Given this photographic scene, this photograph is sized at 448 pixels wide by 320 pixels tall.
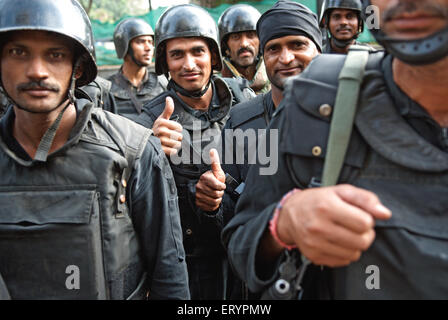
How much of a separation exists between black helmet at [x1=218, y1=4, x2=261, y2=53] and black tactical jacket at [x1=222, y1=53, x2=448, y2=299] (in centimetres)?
418

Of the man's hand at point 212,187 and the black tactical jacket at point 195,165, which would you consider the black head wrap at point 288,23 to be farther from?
the man's hand at point 212,187

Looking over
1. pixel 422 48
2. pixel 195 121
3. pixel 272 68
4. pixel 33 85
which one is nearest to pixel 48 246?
pixel 33 85

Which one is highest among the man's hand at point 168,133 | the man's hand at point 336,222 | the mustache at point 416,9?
the mustache at point 416,9

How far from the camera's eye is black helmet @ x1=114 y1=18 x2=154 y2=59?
27.7 feet

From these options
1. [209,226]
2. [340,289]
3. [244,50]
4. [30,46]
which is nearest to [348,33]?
[244,50]

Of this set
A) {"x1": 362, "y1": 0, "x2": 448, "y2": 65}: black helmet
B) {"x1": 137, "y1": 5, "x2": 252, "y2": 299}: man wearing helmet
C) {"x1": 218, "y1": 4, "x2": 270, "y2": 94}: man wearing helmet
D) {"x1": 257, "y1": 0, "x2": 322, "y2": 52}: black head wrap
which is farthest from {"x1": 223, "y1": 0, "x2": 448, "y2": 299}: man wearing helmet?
{"x1": 218, "y1": 4, "x2": 270, "y2": 94}: man wearing helmet

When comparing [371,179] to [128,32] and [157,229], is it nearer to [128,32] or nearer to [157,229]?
[157,229]

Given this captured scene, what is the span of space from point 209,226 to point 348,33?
11.7 ft

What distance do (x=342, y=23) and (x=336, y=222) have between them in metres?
4.84

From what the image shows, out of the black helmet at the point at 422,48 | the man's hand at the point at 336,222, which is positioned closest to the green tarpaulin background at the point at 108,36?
the black helmet at the point at 422,48

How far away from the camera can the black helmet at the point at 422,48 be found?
1.10 meters

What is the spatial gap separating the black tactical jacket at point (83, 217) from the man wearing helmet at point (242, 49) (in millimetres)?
3253

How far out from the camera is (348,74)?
50.9 inches

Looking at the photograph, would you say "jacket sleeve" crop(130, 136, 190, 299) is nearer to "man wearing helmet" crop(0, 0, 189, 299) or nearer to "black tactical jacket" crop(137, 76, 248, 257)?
"man wearing helmet" crop(0, 0, 189, 299)
